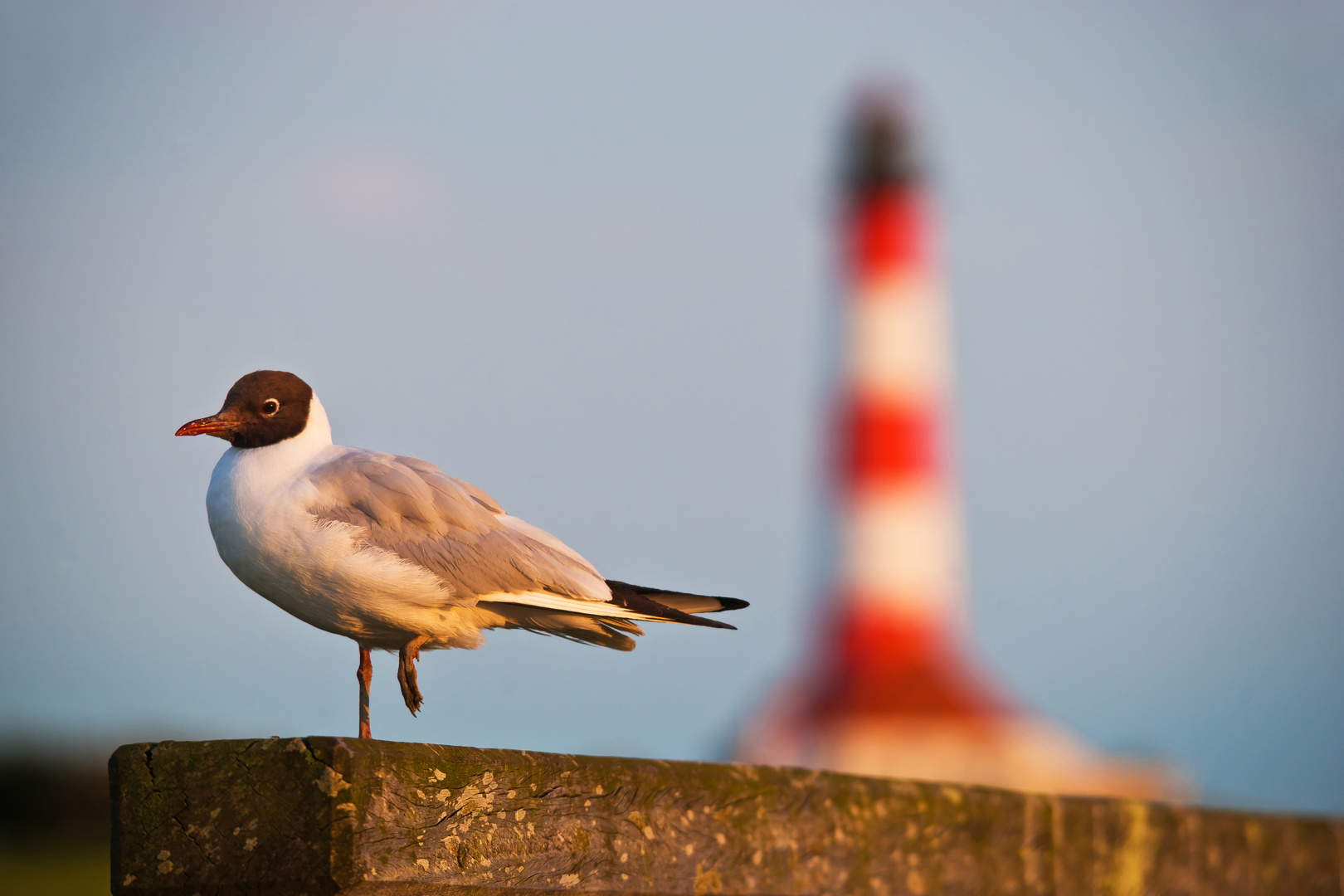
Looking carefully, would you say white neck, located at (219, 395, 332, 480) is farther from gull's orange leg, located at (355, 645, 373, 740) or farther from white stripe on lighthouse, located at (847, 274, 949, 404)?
white stripe on lighthouse, located at (847, 274, 949, 404)

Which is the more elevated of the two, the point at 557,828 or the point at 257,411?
the point at 257,411

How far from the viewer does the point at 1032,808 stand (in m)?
4.43

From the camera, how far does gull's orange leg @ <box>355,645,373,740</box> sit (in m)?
3.05

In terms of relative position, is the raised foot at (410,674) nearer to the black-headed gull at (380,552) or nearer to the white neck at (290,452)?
the black-headed gull at (380,552)

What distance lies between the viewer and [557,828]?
3.06 m

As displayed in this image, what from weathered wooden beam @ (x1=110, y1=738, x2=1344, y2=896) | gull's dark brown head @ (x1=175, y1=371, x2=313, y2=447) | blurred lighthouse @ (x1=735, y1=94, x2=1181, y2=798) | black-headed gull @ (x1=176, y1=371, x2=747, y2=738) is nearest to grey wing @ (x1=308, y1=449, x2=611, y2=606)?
black-headed gull @ (x1=176, y1=371, x2=747, y2=738)

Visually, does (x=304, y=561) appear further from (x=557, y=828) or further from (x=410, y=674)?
(x=557, y=828)

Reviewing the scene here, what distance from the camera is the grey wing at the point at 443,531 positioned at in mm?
3189

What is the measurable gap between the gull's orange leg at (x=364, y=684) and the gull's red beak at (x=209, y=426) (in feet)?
1.83

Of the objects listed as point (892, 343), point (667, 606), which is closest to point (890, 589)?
point (892, 343)

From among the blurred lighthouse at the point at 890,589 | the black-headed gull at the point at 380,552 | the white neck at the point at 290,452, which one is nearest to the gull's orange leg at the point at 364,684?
the black-headed gull at the point at 380,552

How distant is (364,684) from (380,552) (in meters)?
0.30

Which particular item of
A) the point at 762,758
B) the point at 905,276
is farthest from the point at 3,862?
the point at 905,276

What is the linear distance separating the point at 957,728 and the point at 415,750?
22618 mm
